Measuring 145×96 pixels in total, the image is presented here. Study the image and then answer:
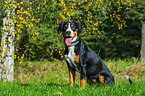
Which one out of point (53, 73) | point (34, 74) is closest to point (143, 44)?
point (53, 73)

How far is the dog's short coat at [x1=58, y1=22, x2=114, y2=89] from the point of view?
4.05 meters

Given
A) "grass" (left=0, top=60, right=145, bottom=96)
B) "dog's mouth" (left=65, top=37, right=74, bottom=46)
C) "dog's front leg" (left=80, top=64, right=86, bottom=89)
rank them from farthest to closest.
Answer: "dog's mouth" (left=65, top=37, right=74, bottom=46), "dog's front leg" (left=80, top=64, right=86, bottom=89), "grass" (left=0, top=60, right=145, bottom=96)

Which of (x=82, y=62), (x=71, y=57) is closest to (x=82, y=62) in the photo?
(x=82, y=62)

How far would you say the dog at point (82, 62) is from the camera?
159 inches

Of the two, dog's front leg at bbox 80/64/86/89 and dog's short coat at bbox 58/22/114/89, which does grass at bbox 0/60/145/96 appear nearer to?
dog's front leg at bbox 80/64/86/89

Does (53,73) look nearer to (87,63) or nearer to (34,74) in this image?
(34,74)

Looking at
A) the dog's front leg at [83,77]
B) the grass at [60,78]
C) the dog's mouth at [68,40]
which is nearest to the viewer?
the grass at [60,78]

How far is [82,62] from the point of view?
4.05m

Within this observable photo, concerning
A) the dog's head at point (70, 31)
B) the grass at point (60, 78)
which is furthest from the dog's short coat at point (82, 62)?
the grass at point (60, 78)

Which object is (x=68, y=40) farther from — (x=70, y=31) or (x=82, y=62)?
(x=82, y=62)

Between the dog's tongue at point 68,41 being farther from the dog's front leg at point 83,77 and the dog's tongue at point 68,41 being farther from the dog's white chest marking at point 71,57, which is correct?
the dog's front leg at point 83,77

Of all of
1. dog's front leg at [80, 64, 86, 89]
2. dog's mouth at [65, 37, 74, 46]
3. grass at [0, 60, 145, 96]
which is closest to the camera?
grass at [0, 60, 145, 96]

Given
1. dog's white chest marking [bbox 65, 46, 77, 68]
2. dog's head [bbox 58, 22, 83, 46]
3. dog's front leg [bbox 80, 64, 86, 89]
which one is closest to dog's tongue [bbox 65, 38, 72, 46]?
dog's head [bbox 58, 22, 83, 46]

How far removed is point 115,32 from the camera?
617 inches
